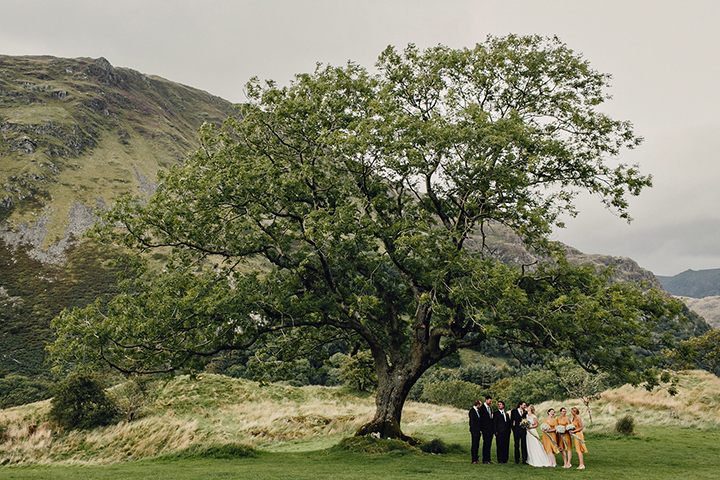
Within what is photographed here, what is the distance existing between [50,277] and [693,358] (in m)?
143

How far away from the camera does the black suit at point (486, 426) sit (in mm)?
Result: 14625

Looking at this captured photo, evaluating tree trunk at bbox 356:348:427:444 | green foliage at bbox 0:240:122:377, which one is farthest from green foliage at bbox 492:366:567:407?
green foliage at bbox 0:240:122:377

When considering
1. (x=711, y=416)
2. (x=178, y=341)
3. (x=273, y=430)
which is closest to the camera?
(x=178, y=341)

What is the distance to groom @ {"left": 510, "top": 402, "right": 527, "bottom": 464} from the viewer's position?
47.9ft

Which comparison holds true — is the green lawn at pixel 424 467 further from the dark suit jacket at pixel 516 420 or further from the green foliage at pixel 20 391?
the green foliage at pixel 20 391

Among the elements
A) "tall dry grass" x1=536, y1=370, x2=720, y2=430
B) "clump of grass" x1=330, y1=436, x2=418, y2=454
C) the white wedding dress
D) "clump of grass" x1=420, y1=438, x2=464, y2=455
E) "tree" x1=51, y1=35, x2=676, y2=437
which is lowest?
"tall dry grass" x1=536, y1=370, x2=720, y2=430

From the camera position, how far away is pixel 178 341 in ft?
53.7

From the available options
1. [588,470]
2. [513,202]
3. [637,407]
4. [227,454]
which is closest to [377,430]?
[227,454]

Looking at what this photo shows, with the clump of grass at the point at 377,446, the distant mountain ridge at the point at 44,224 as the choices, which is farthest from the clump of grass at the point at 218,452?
the distant mountain ridge at the point at 44,224

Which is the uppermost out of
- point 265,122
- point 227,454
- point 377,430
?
point 265,122

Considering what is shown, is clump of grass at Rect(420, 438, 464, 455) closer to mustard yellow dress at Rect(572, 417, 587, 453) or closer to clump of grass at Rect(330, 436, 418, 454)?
clump of grass at Rect(330, 436, 418, 454)

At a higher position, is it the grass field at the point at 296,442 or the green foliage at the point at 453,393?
the grass field at the point at 296,442

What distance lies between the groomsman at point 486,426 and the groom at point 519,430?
28.8 inches

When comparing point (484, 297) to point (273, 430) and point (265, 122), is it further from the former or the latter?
point (273, 430)
